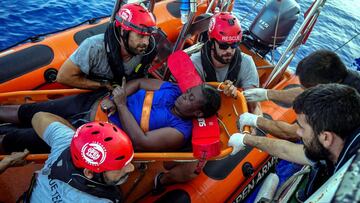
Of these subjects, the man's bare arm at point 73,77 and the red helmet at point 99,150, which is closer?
the red helmet at point 99,150

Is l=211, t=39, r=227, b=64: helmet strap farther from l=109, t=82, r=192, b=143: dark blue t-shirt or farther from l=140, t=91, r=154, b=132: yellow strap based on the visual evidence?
l=140, t=91, r=154, b=132: yellow strap

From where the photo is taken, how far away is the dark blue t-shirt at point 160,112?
9.50 ft

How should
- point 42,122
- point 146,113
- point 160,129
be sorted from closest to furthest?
point 42,122 → point 160,129 → point 146,113

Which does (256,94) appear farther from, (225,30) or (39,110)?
(39,110)

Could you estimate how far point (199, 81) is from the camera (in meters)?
3.11

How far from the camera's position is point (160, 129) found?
9.13ft

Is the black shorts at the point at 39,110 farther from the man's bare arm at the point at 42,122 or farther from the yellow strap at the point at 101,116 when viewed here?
the man's bare arm at the point at 42,122

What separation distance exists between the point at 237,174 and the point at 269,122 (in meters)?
0.58

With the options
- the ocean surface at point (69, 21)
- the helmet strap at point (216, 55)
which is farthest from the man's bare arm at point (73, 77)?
the ocean surface at point (69, 21)

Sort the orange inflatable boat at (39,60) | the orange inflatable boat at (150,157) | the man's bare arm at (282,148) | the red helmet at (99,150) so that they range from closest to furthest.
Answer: the red helmet at (99,150), the man's bare arm at (282,148), the orange inflatable boat at (150,157), the orange inflatable boat at (39,60)

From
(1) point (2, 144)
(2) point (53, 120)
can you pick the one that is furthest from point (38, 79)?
(2) point (53, 120)

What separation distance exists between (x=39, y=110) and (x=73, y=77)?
441 mm

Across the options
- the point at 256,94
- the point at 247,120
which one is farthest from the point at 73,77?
the point at 256,94

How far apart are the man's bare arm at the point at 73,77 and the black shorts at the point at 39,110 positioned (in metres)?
0.13
